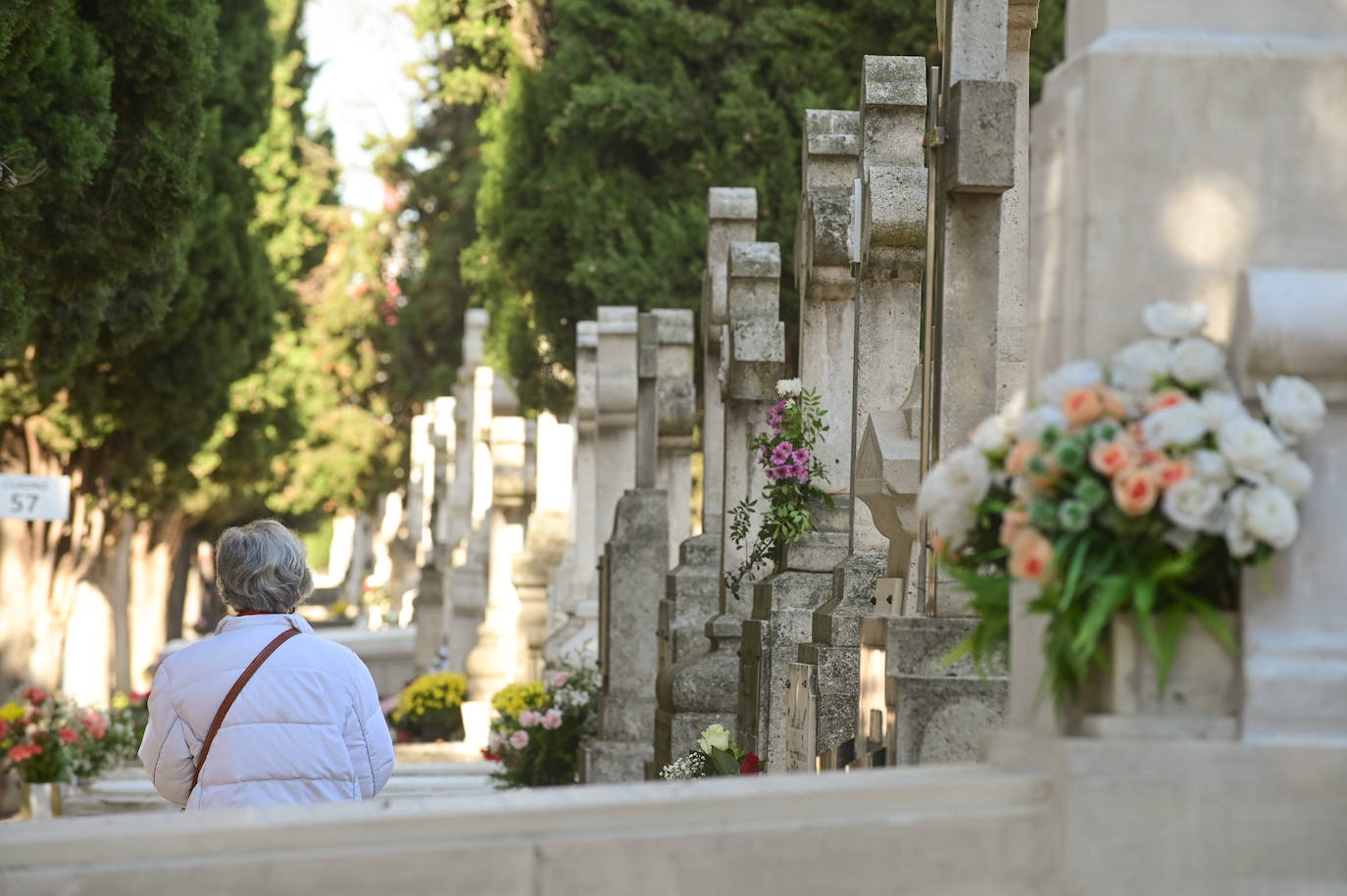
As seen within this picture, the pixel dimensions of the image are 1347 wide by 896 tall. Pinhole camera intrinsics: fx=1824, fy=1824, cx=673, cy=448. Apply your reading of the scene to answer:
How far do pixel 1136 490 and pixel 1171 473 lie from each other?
8 cm

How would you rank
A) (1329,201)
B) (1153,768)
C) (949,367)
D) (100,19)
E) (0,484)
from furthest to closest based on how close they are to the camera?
1. (0,484)
2. (100,19)
3. (949,367)
4. (1329,201)
5. (1153,768)

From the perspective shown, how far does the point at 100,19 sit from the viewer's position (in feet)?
35.4

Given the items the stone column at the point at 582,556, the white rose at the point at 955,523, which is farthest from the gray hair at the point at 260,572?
the stone column at the point at 582,556

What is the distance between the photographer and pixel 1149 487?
353cm

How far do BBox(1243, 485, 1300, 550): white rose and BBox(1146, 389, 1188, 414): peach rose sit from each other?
0.76 ft

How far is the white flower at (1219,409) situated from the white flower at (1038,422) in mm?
278

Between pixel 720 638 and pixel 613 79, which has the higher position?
pixel 613 79

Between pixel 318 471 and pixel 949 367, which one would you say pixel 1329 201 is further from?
pixel 318 471

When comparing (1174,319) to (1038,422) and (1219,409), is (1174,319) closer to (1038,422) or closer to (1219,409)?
(1219,409)

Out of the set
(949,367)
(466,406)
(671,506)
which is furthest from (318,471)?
(949,367)

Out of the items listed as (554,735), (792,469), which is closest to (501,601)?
(554,735)

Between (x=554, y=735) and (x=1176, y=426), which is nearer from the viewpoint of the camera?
(x=1176, y=426)

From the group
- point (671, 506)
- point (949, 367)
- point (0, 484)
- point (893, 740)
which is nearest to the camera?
point (893, 740)

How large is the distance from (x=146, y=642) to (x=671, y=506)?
17.4 m
